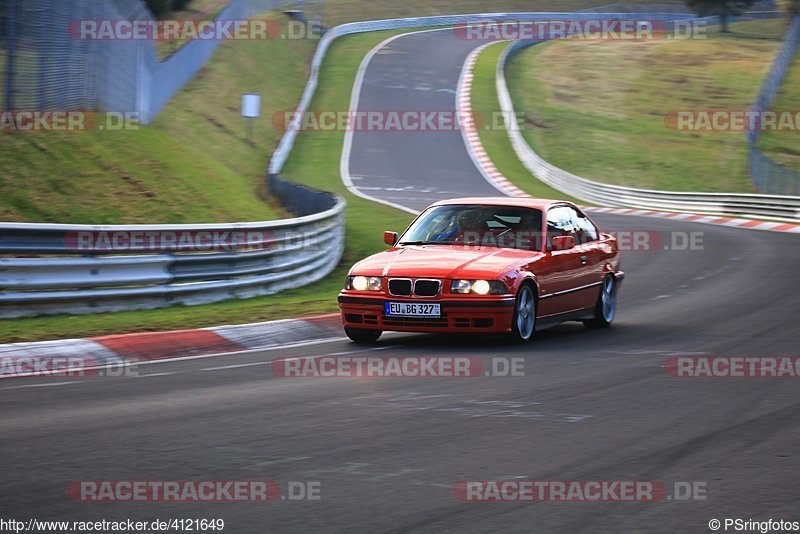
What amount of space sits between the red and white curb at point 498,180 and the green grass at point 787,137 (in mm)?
10907

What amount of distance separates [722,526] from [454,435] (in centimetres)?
225

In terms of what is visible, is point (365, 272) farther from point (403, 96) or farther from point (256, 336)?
point (403, 96)

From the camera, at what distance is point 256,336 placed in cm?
1236

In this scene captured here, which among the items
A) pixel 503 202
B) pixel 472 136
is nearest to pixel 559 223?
pixel 503 202

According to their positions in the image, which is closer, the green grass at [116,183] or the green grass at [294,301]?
the green grass at [294,301]

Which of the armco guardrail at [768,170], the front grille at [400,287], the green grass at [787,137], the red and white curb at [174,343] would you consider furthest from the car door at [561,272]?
the green grass at [787,137]

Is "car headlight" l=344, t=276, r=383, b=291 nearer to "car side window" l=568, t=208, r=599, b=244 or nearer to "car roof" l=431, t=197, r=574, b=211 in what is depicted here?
"car roof" l=431, t=197, r=574, b=211

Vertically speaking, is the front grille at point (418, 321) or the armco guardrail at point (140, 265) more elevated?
the front grille at point (418, 321)

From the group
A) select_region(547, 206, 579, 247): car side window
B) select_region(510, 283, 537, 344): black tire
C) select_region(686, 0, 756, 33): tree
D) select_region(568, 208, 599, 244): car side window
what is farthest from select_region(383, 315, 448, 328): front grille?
select_region(686, 0, 756, 33): tree

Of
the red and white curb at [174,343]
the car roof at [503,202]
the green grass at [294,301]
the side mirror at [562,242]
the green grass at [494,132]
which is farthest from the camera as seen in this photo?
the green grass at [494,132]

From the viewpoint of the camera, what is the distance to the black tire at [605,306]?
13688mm

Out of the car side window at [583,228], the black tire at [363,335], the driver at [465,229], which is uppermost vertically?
the driver at [465,229]

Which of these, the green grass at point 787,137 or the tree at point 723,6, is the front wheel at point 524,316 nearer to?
the green grass at point 787,137

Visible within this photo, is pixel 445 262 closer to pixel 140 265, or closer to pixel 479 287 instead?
pixel 479 287
